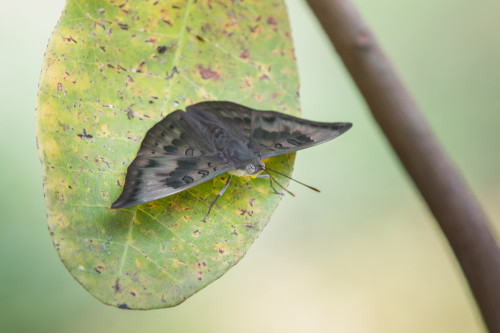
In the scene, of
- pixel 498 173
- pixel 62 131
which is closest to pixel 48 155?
pixel 62 131

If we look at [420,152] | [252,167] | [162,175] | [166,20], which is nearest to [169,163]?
[162,175]

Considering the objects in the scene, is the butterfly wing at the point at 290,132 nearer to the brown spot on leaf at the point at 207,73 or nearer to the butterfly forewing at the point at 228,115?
the butterfly forewing at the point at 228,115

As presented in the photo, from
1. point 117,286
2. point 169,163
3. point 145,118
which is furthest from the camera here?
point 169,163

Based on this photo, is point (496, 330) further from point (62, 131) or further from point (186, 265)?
point (62, 131)

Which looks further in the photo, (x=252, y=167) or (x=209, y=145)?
(x=209, y=145)

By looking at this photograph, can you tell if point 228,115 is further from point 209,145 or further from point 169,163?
point 169,163

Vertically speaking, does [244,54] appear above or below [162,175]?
above

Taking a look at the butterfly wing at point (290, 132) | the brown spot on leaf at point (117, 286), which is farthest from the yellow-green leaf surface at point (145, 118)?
the butterfly wing at point (290, 132)
